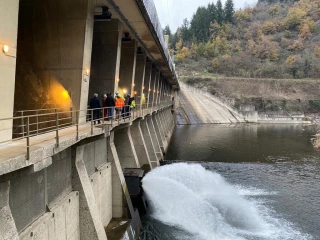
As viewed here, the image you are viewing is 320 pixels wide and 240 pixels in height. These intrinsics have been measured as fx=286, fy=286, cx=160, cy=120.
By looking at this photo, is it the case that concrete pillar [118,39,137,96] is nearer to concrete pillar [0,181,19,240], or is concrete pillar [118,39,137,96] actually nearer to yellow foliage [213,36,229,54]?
concrete pillar [0,181,19,240]

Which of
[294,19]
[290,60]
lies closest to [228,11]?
[294,19]

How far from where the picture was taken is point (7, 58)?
20.1 feet

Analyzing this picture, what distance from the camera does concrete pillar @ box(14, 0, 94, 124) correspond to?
407 inches

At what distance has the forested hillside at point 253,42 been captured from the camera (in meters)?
97.2

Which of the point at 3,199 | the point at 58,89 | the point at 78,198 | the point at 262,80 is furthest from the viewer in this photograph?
the point at 262,80

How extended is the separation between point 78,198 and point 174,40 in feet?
426

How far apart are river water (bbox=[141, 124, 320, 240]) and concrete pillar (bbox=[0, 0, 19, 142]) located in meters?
8.31

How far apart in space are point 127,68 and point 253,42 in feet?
358

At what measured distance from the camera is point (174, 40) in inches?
5202

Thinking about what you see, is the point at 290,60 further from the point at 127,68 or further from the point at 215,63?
the point at 127,68

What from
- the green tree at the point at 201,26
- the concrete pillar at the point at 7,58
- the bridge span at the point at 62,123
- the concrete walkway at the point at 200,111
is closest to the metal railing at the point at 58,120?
the bridge span at the point at 62,123

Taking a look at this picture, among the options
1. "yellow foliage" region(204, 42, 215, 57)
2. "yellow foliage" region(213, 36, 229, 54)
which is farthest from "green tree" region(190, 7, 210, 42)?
"yellow foliage" region(204, 42, 215, 57)

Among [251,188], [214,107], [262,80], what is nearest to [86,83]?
[251,188]

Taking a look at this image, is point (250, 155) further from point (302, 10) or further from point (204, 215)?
point (302, 10)
